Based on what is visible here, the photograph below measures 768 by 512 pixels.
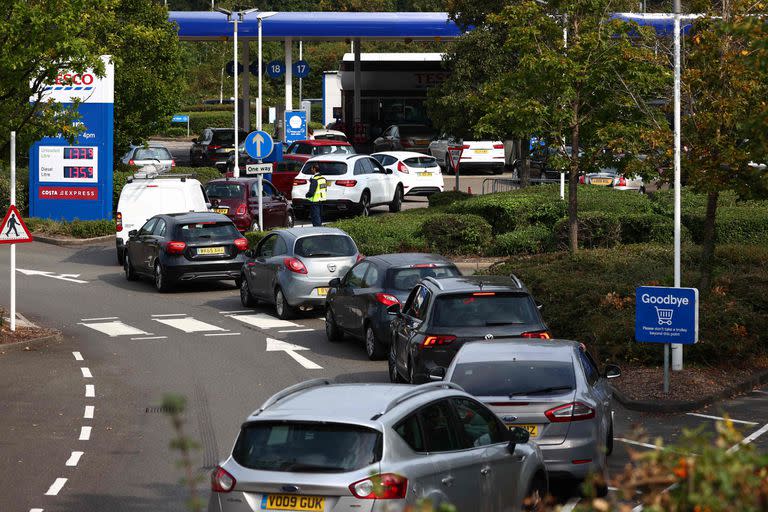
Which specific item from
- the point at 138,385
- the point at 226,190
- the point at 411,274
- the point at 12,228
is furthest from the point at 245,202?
the point at 138,385

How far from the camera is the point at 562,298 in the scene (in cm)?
1919

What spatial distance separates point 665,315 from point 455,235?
13.1 metres

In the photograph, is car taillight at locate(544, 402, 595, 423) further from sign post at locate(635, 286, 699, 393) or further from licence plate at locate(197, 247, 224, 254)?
licence plate at locate(197, 247, 224, 254)

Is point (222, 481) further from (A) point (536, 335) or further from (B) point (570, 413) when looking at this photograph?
(A) point (536, 335)

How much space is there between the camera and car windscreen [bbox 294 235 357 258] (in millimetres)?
22203

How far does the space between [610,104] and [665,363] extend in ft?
29.3

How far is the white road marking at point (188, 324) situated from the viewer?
21.9 metres

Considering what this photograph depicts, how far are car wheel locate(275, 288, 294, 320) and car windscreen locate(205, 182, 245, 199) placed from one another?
35.9ft

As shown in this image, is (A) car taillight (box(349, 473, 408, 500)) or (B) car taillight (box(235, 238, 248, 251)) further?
(B) car taillight (box(235, 238, 248, 251))

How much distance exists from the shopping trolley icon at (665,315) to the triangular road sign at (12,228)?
10.2 meters

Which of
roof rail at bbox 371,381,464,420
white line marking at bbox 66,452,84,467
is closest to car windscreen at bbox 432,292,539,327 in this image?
white line marking at bbox 66,452,84,467

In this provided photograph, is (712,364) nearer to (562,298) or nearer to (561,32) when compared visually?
(562,298)

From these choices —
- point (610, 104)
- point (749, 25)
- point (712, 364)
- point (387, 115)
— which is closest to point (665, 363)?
point (712, 364)

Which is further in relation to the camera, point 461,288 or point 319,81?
point 319,81
